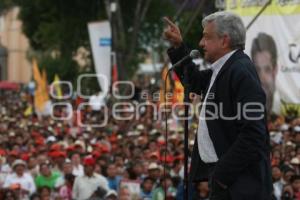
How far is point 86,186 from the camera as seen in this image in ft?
36.4

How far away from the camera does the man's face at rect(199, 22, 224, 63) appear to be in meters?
4.64

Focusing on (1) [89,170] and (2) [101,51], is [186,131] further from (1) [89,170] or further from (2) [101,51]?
(2) [101,51]

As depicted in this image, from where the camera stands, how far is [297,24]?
11961mm

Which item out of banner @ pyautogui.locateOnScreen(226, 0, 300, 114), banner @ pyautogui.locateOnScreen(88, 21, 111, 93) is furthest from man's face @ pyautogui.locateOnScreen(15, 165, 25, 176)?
banner @ pyautogui.locateOnScreen(88, 21, 111, 93)

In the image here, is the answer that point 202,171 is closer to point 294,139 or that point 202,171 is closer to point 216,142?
point 216,142

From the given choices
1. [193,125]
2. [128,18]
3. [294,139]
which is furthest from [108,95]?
[128,18]

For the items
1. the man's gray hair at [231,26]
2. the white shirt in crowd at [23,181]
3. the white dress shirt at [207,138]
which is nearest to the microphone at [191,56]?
the white dress shirt at [207,138]

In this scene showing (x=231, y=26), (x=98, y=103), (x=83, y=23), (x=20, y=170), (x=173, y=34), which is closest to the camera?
(x=231, y=26)

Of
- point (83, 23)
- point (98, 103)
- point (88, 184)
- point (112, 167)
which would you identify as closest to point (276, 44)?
point (112, 167)

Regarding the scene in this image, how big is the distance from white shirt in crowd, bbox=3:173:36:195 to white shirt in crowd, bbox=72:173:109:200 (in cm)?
65

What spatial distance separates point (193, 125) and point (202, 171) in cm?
1162

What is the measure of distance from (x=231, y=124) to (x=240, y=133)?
0.37ft

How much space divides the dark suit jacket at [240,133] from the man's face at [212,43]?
3.2 inches

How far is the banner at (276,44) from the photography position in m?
12.1
